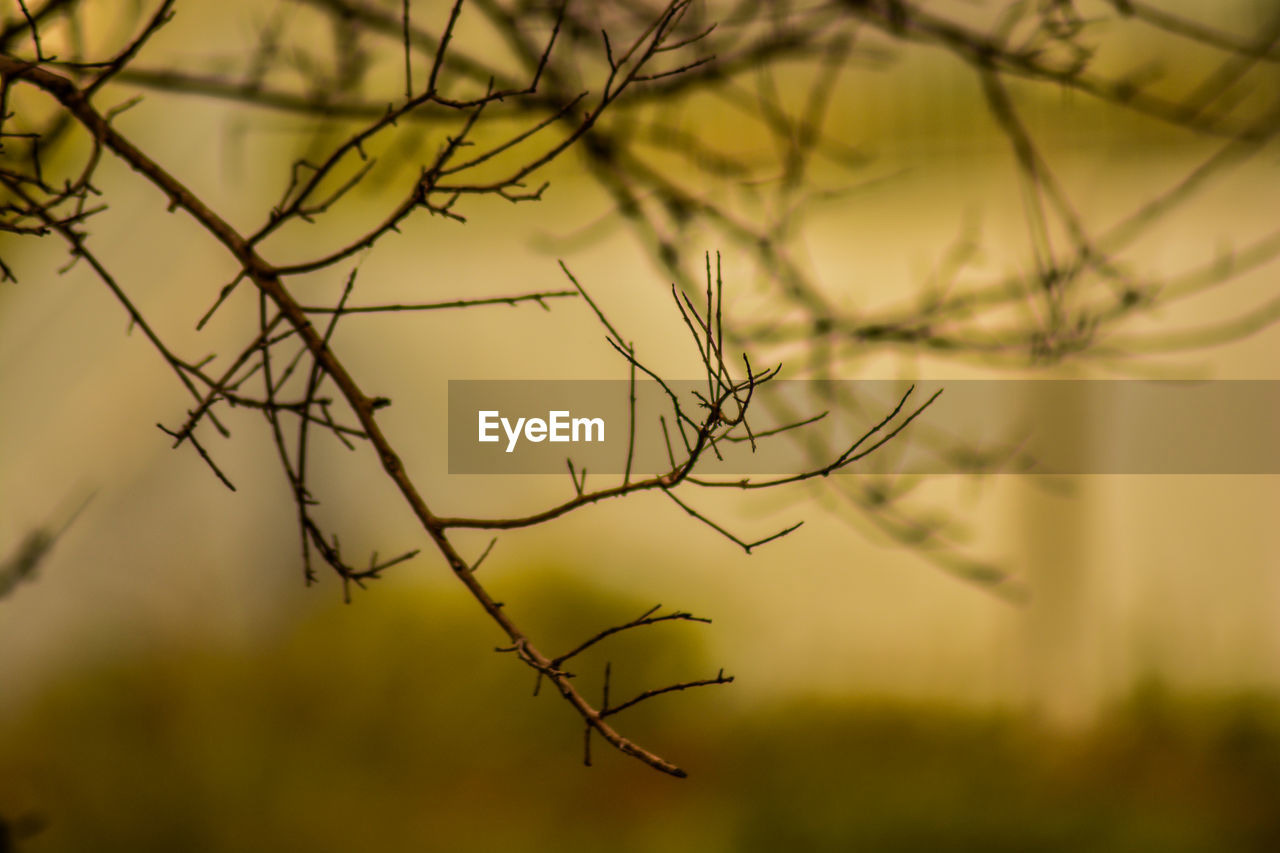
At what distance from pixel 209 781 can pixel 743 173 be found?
82.4 inches

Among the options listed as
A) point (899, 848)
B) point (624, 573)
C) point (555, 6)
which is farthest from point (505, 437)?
point (899, 848)

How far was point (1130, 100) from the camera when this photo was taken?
7.68 feet

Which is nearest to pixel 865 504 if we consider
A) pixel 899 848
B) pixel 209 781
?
pixel 899 848

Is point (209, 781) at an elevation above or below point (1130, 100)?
below

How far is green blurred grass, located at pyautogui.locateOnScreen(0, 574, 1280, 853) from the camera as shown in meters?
2.42

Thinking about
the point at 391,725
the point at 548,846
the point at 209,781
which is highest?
the point at 391,725

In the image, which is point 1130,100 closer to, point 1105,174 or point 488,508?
point 1105,174

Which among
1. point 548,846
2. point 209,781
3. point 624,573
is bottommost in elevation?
point 548,846

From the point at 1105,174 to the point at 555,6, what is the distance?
1403 millimetres

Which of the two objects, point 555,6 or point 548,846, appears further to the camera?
point 548,846

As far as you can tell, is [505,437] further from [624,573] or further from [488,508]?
[624,573]

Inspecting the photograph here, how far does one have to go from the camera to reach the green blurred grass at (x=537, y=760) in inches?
95.2

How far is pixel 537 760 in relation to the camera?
2.47 m

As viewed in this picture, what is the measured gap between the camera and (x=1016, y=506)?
94.6 inches
